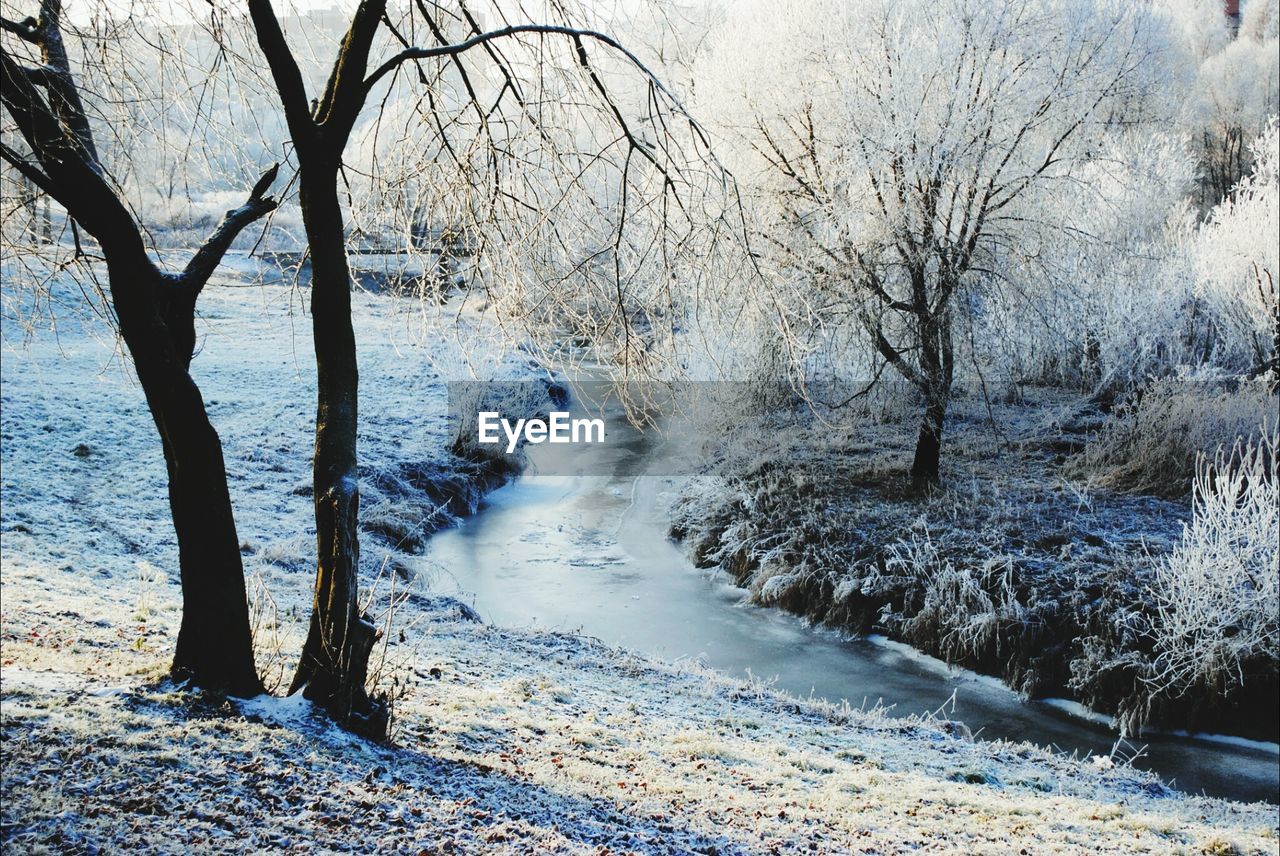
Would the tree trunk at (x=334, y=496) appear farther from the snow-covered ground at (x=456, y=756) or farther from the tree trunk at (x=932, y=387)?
the tree trunk at (x=932, y=387)

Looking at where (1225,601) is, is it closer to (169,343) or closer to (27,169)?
(169,343)

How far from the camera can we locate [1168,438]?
13.3 metres

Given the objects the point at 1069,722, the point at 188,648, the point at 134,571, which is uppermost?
the point at 188,648

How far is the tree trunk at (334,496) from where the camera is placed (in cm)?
438

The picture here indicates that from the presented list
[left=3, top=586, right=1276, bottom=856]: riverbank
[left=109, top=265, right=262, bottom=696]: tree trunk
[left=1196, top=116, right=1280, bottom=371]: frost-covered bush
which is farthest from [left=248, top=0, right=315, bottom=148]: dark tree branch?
[left=1196, top=116, right=1280, bottom=371]: frost-covered bush

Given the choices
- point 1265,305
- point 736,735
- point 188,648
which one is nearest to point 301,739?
point 188,648

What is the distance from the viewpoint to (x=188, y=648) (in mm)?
4336

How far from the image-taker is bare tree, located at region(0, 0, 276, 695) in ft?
13.3

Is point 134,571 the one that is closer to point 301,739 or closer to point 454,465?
point 301,739

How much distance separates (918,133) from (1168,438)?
5802 millimetres

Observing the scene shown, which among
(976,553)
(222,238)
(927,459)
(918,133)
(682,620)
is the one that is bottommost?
(682,620)

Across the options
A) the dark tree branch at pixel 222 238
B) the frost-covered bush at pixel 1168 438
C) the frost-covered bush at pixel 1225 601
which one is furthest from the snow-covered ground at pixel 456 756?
the frost-covered bush at pixel 1168 438

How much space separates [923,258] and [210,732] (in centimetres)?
986

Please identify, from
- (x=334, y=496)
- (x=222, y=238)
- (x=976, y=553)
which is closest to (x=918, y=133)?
(x=976, y=553)
